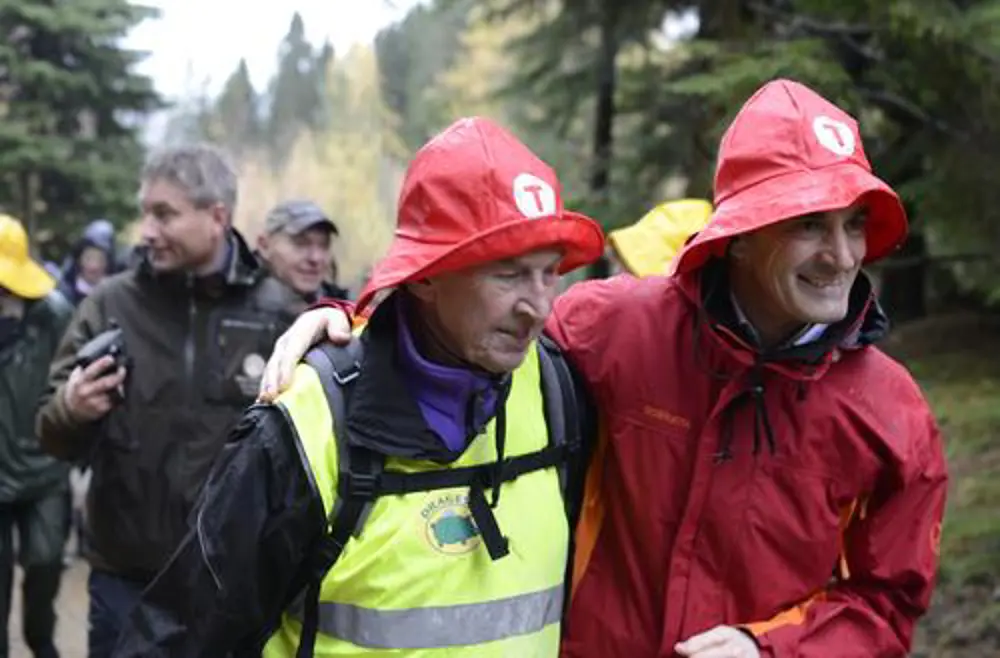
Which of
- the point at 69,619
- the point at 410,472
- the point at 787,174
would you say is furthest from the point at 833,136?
the point at 69,619

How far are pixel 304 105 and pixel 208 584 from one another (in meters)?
37.8

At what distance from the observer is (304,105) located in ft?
127

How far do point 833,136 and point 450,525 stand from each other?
119 centimetres

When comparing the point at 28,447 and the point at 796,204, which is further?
the point at 28,447

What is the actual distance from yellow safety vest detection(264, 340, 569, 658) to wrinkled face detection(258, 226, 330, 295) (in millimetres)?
3105

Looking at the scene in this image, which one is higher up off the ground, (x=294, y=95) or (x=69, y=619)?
(x=294, y=95)

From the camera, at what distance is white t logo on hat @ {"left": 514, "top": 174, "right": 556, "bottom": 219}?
2344 mm

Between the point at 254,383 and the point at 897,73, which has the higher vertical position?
the point at 897,73

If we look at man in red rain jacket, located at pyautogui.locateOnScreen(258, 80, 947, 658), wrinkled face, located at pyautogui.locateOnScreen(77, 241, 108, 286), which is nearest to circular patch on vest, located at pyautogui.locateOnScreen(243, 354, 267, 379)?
man in red rain jacket, located at pyautogui.locateOnScreen(258, 80, 947, 658)

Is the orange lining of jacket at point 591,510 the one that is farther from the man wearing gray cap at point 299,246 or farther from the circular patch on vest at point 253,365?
the man wearing gray cap at point 299,246

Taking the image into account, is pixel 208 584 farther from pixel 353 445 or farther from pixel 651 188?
pixel 651 188

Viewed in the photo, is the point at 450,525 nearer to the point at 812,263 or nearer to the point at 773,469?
the point at 773,469

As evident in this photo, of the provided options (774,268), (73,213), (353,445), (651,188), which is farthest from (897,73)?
(73,213)

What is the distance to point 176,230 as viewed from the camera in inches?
164
